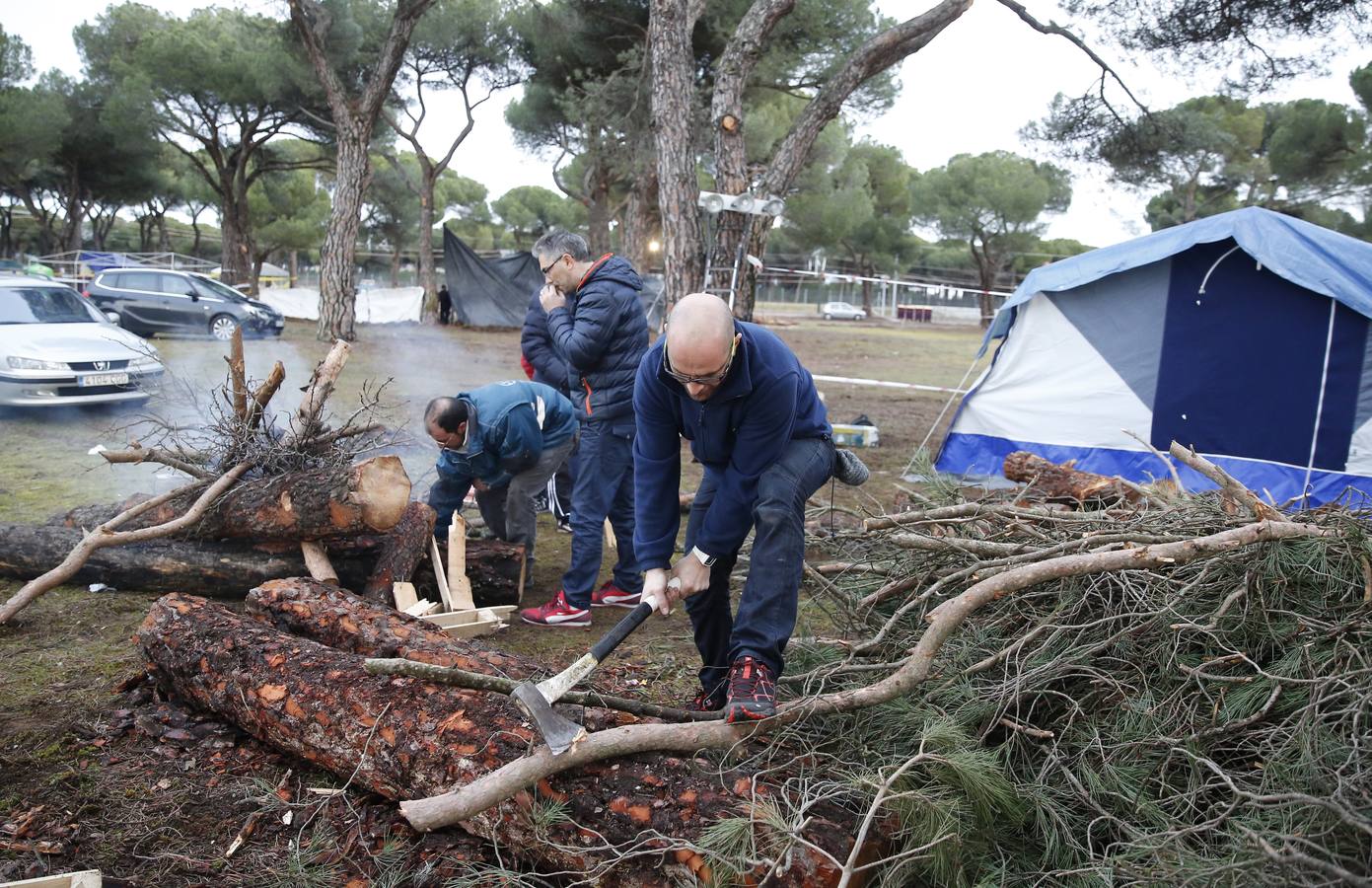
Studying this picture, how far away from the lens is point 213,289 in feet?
55.7

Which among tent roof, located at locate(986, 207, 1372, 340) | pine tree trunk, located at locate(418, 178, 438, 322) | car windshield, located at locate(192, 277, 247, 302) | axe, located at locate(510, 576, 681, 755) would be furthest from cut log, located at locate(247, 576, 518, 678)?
pine tree trunk, located at locate(418, 178, 438, 322)

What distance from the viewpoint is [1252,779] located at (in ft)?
7.52

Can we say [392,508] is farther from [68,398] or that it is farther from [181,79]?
[181,79]

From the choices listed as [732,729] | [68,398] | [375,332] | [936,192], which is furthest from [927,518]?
[936,192]

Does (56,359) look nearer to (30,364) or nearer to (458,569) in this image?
(30,364)

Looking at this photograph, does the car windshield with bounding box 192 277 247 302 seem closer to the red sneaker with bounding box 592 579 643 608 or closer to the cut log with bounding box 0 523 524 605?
the cut log with bounding box 0 523 524 605

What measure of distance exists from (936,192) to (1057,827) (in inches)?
1560

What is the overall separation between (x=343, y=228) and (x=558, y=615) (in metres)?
12.7

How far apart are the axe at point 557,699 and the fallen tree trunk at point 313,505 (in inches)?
74.3

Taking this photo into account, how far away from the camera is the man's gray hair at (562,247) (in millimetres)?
4457

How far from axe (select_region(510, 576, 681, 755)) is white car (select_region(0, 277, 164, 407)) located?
681cm

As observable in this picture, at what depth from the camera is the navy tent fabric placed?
22000 mm

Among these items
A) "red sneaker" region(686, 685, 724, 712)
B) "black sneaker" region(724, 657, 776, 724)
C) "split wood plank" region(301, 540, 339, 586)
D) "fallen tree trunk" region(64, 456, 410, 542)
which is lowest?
"red sneaker" region(686, 685, 724, 712)

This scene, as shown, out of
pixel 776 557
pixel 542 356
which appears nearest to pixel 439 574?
pixel 542 356
